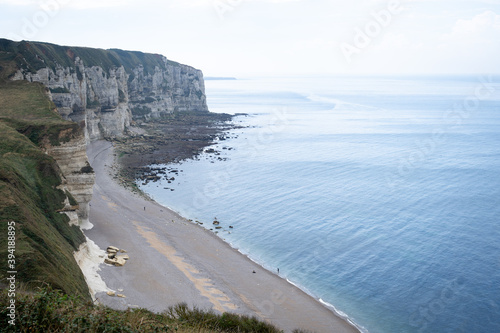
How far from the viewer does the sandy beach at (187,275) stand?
90.1ft

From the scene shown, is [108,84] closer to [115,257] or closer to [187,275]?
[115,257]

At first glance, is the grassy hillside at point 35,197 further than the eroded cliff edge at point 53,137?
No

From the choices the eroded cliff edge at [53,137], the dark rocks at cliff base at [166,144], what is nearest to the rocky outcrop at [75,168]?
the eroded cliff edge at [53,137]

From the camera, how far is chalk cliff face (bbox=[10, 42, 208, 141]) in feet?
213

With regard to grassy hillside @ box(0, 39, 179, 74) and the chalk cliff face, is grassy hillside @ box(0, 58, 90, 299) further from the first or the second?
the chalk cliff face

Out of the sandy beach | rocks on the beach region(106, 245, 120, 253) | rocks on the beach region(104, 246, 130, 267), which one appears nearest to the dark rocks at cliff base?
the sandy beach

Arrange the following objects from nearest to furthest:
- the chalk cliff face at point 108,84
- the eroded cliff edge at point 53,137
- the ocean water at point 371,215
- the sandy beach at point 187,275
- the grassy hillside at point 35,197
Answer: the grassy hillside at point 35,197
the eroded cliff edge at point 53,137
the sandy beach at point 187,275
the ocean water at point 371,215
the chalk cliff face at point 108,84

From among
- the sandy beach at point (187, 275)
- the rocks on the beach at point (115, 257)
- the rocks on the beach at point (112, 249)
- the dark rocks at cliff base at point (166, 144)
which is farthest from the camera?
the dark rocks at cliff base at point (166, 144)

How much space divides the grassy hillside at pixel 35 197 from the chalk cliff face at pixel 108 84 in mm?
22831

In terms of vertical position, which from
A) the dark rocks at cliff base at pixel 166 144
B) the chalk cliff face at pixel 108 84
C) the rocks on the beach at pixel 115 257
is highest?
the chalk cliff face at pixel 108 84

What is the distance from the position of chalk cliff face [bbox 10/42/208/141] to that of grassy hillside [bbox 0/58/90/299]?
22.8 meters

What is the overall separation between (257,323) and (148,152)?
6838 cm

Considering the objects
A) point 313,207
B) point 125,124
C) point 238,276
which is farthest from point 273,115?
point 238,276

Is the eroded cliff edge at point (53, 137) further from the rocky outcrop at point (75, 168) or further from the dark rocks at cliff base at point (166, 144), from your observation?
the dark rocks at cliff base at point (166, 144)
